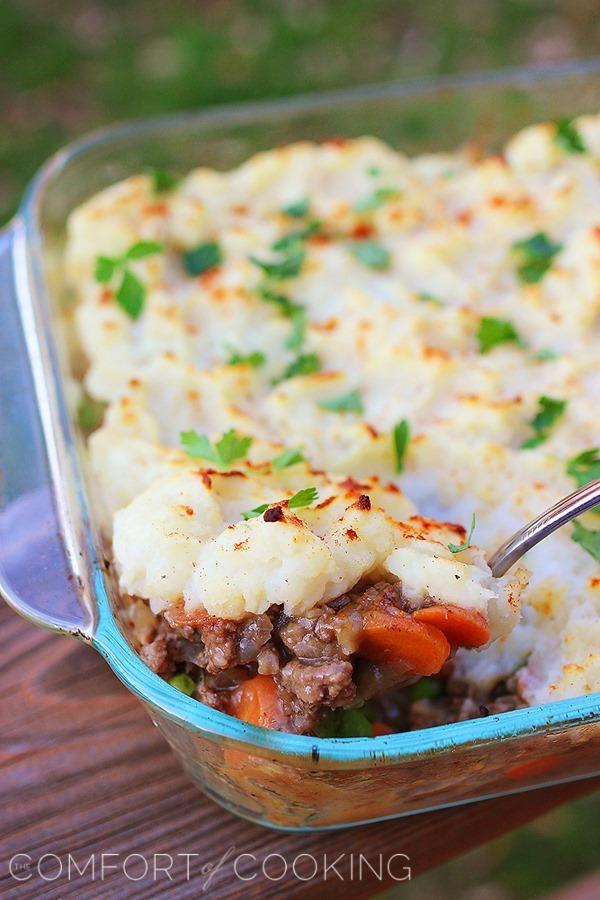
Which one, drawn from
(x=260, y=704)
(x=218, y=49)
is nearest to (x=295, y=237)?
(x=260, y=704)

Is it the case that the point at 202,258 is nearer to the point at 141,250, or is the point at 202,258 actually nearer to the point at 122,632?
the point at 141,250

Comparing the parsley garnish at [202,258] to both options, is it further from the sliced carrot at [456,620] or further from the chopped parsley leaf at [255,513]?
the sliced carrot at [456,620]

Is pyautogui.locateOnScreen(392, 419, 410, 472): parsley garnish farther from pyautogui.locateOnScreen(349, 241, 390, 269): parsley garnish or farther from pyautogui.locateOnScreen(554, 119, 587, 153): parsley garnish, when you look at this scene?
pyautogui.locateOnScreen(554, 119, 587, 153): parsley garnish

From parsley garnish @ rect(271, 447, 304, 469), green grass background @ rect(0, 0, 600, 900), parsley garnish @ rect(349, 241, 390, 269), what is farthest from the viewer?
green grass background @ rect(0, 0, 600, 900)

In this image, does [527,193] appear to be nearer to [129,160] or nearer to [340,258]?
[340,258]

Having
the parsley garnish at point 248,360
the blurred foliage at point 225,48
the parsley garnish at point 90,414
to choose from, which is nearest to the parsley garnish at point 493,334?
the parsley garnish at point 248,360

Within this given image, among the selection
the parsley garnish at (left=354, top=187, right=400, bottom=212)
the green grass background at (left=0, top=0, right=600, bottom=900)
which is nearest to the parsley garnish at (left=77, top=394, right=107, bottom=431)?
the parsley garnish at (left=354, top=187, right=400, bottom=212)
